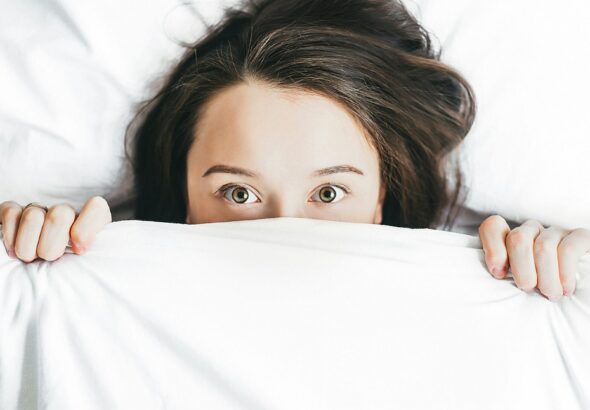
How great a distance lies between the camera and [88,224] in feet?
2.64

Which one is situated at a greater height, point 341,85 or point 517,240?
point 341,85

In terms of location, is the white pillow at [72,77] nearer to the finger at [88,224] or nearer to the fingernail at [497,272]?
the finger at [88,224]

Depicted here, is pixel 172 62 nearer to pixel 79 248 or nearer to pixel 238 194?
pixel 238 194

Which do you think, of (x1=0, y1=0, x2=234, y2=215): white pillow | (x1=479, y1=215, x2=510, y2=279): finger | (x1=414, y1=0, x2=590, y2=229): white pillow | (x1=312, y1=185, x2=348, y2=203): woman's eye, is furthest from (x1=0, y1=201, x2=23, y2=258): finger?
(x1=414, y1=0, x2=590, y2=229): white pillow

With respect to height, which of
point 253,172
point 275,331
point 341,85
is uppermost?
point 341,85

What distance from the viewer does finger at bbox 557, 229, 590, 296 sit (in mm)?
806

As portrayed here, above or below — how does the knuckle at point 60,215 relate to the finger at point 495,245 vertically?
below

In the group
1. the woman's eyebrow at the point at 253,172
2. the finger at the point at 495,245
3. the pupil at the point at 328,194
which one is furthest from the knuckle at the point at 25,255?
the finger at the point at 495,245

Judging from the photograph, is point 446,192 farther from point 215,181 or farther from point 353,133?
point 215,181

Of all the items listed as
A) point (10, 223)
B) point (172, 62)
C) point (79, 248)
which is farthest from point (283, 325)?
point (172, 62)

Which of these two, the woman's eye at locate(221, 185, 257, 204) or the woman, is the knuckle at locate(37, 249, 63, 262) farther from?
the woman's eye at locate(221, 185, 257, 204)

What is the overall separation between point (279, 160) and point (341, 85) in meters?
0.16

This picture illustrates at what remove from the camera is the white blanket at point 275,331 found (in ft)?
2.37

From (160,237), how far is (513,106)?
2.01ft
